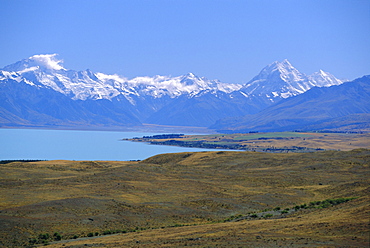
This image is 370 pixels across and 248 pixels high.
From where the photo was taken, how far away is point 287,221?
1783 inches

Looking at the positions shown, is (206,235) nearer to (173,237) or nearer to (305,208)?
(173,237)

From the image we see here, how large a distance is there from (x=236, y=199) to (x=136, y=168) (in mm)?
30340

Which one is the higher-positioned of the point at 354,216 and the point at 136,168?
the point at 136,168

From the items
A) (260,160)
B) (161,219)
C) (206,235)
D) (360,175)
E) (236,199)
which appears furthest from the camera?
(260,160)

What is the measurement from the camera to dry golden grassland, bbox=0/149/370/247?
38.5 meters

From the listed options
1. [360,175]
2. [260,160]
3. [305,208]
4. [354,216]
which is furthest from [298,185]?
[354,216]

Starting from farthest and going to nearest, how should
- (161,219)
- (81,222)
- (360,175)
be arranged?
1. (360,175)
2. (161,219)
3. (81,222)

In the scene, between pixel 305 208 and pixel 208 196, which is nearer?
pixel 305 208

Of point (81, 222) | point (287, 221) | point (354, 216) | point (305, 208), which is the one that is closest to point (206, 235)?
point (287, 221)

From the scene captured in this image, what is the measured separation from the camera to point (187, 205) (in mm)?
62125

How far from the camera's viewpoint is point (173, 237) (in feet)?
131

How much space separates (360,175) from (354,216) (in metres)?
53.7

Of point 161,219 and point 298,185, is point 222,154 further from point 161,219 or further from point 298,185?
point 161,219

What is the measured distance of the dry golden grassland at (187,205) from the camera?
1516 inches
